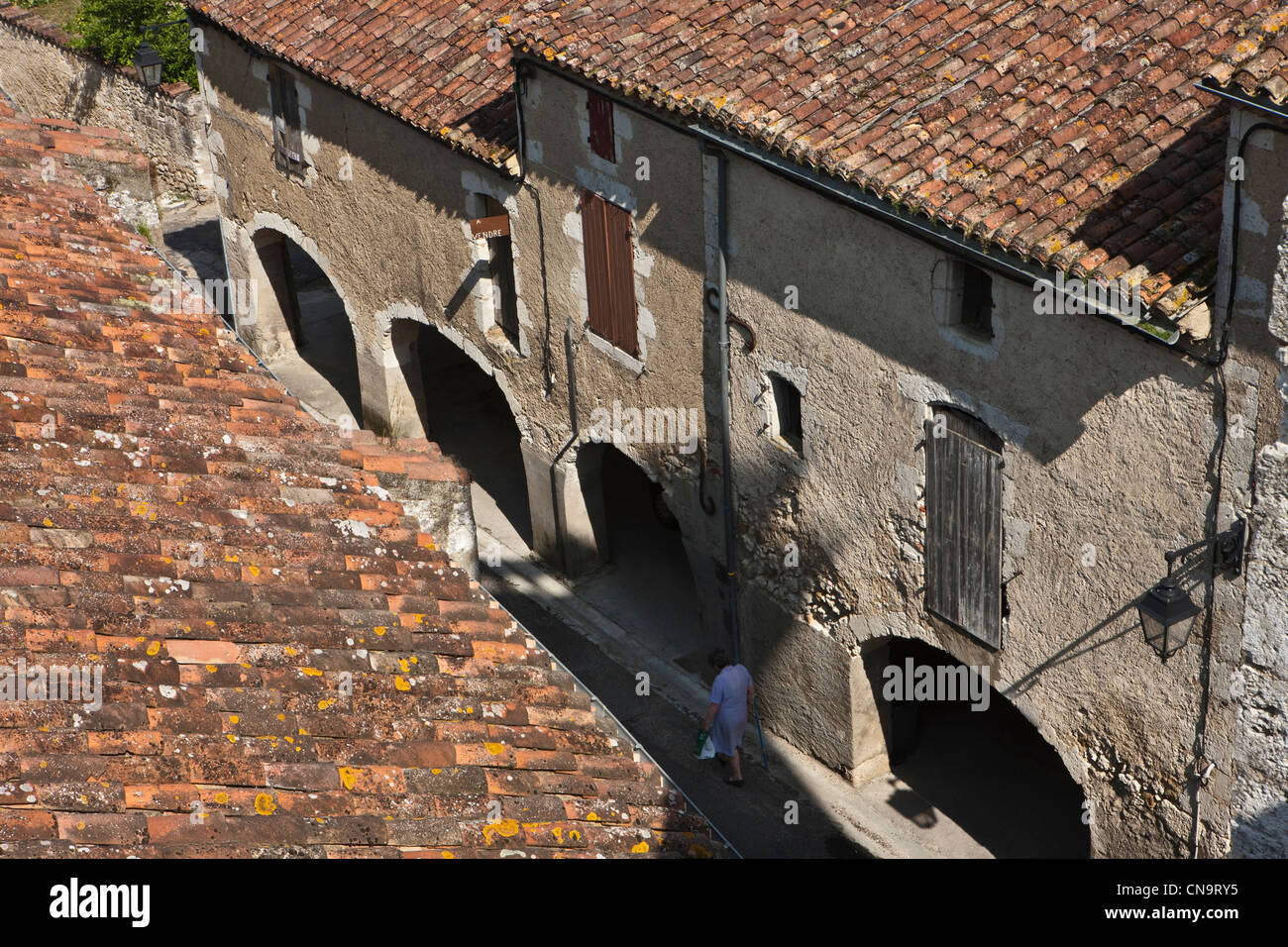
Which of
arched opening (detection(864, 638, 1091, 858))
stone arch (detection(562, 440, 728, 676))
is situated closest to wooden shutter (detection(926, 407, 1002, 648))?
arched opening (detection(864, 638, 1091, 858))

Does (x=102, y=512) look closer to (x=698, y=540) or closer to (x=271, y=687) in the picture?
(x=271, y=687)

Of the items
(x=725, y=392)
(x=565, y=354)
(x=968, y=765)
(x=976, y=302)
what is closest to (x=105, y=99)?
(x=565, y=354)

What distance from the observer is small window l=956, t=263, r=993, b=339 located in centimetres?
912

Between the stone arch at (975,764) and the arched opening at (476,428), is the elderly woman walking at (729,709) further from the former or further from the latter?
the arched opening at (476,428)

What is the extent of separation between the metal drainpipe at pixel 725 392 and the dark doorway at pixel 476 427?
12.1 ft

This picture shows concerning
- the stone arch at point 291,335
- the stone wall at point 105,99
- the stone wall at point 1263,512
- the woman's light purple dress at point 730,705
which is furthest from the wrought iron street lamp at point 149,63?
the stone wall at point 1263,512

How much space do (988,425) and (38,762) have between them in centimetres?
623

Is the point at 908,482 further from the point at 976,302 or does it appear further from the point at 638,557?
the point at 638,557

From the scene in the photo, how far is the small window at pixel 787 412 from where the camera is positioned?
10.9 meters

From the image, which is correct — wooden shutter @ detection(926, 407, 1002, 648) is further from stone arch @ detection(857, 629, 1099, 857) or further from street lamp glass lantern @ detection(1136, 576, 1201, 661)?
street lamp glass lantern @ detection(1136, 576, 1201, 661)

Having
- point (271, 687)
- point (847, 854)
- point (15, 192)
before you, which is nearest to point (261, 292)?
point (15, 192)

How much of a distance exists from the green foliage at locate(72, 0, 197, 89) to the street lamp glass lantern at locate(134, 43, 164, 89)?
1.51 metres

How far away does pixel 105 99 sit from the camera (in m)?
24.4

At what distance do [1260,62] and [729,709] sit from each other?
638 centimetres
